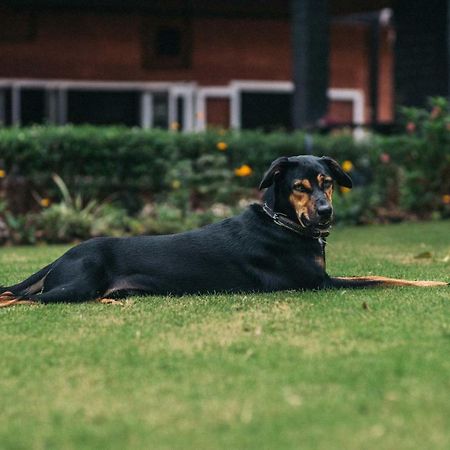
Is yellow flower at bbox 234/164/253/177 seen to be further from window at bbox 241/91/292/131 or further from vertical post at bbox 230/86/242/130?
window at bbox 241/91/292/131

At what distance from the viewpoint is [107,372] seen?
430cm

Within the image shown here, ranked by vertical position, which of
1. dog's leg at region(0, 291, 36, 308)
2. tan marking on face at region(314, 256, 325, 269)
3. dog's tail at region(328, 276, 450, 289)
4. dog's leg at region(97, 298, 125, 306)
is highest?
tan marking on face at region(314, 256, 325, 269)

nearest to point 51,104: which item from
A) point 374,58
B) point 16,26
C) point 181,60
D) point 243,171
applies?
point 16,26

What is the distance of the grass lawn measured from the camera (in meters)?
3.40

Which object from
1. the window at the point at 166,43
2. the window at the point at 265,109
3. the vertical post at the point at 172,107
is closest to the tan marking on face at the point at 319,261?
the vertical post at the point at 172,107

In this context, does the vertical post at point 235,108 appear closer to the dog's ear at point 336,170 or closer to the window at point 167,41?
the window at point 167,41

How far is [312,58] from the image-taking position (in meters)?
17.8

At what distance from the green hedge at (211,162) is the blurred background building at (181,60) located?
305 inches

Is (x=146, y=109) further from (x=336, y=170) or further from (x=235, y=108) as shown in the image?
(x=336, y=170)

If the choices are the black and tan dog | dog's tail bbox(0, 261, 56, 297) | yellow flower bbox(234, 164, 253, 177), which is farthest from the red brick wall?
the black and tan dog

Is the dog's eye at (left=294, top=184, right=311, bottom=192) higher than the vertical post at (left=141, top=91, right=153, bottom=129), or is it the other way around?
the vertical post at (left=141, top=91, right=153, bottom=129)

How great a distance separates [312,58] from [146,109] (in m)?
8.73

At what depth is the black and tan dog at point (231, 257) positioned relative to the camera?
6.44 metres

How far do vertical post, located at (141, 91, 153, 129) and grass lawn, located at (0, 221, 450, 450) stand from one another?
1971 cm
